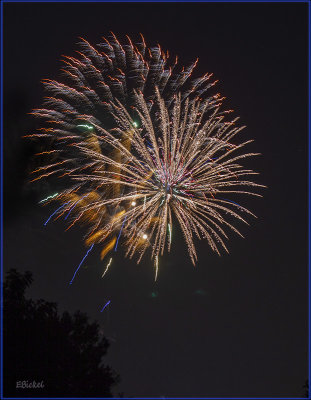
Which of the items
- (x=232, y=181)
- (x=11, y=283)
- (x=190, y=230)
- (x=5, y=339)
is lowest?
(x=5, y=339)

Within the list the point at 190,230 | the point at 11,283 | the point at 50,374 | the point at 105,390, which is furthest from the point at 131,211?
the point at 105,390

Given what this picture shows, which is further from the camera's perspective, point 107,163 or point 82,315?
point 82,315

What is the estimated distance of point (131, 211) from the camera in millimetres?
15102

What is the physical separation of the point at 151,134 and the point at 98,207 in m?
3.08

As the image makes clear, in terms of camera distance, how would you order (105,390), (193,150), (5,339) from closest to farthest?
(5,339)
(193,150)
(105,390)

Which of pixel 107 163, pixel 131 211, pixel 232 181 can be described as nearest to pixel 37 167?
pixel 107 163

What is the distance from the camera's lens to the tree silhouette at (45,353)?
13906mm

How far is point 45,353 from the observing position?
48.2 ft

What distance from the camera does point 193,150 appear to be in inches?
589

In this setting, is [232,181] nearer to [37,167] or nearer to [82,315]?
[37,167]

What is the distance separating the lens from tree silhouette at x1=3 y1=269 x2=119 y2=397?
45.6 feet

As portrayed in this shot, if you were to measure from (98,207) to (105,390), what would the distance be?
28.9ft

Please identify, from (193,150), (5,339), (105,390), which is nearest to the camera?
(5,339)

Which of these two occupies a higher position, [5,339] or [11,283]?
[11,283]
